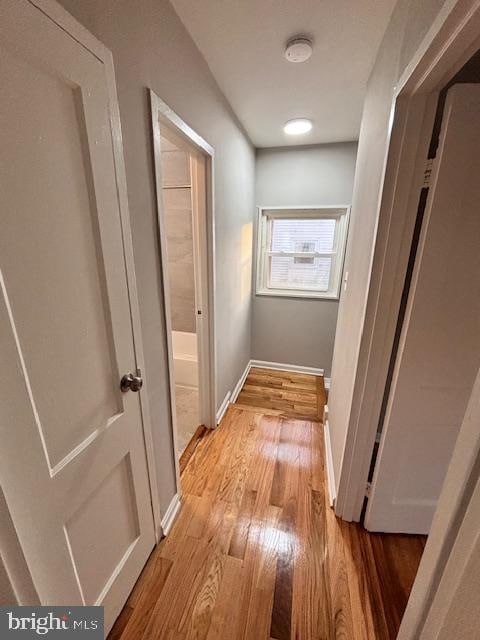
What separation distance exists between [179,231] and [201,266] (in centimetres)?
120

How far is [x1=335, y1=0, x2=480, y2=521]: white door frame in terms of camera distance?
665 millimetres

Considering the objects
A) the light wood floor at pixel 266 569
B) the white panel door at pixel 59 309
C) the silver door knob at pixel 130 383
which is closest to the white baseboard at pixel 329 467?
the light wood floor at pixel 266 569

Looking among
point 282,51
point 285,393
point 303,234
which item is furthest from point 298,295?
point 282,51

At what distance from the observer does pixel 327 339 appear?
316 cm

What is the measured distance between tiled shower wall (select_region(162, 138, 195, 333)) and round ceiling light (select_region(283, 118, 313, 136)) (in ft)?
3.10

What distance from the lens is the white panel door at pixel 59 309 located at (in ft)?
1.73

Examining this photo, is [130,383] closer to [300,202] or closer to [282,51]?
[282,51]

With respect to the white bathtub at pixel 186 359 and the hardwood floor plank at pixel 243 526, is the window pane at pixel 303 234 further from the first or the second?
the hardwood floor plank at pixel 243 526

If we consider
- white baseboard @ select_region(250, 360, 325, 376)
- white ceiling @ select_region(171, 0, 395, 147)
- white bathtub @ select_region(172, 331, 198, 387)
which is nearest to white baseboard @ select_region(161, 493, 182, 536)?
white bathtub @ select_region(172, 331, 198, 387)

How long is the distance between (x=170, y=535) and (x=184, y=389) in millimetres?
1526

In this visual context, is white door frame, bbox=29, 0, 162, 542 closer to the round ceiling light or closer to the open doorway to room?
the open doorway to room

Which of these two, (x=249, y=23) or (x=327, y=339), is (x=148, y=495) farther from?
(x=327, y=339)

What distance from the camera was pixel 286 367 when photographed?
11.2 feet

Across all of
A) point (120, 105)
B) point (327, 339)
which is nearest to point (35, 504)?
point (120, 105)
